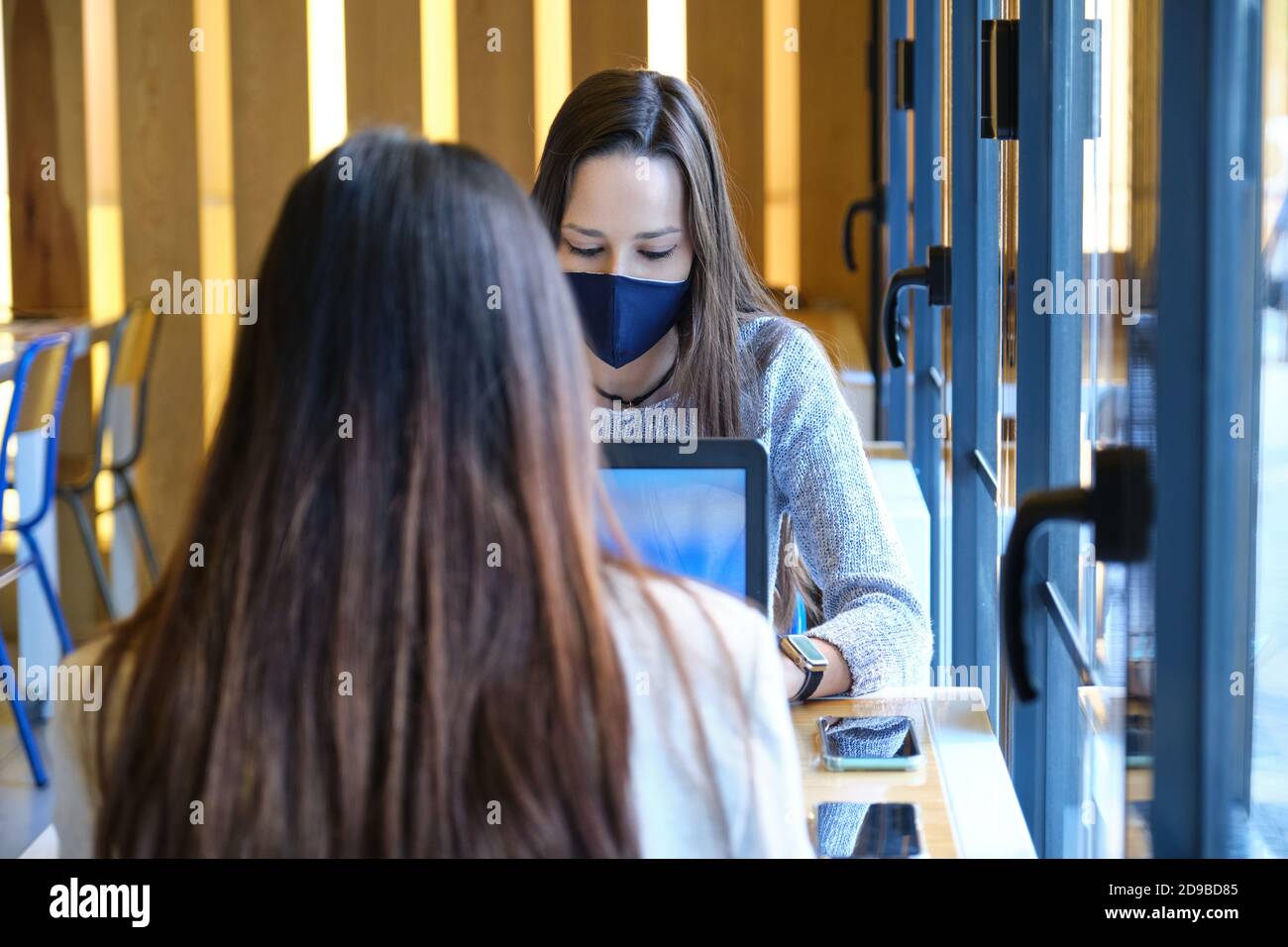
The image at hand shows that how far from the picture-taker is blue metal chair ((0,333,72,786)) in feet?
8.86

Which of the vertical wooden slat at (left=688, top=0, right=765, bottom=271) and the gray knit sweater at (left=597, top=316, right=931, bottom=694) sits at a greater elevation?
the vertical wooden slat at (left=688, top=0, right=765, bottom=271)

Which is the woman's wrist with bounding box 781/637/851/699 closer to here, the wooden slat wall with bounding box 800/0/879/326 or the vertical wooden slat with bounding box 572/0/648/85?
the wooden slat wall with bounding box 800/0/879/326

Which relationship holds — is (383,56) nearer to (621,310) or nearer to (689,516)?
(621,310)

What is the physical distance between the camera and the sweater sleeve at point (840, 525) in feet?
4.43

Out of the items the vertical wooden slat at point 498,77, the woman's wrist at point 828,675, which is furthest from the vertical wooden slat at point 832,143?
the woman's wrist at point 828,675

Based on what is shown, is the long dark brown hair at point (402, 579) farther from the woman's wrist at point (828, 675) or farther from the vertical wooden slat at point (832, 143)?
the vertical wooden slat at point (832, 143)

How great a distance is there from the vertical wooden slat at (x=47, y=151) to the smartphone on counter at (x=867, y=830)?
404cm

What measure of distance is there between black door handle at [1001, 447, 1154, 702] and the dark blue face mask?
690 mm

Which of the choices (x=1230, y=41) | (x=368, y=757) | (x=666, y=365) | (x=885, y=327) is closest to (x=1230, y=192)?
(x=1230, y=41)

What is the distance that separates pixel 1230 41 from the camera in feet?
2.56

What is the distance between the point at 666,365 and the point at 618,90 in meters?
0.29

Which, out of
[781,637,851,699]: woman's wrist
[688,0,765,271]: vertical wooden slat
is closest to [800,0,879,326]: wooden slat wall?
[688,0,765,271]: vertical wooden slat

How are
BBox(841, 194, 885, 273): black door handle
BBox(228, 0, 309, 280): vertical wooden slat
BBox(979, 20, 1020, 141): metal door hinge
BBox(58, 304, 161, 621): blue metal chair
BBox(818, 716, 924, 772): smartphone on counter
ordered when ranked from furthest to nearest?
BBox(228, 0, 309, 280): vertical wooden slat
BBox(841, 194, 885, 273): black door handle
BBox(58, 304, 161, 621): blue metal chair
BBox(979, 20, 1020, 141): metal door hinge
BBox(818, 716, 924, 772): smartphone on counter

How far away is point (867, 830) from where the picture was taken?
41.2 inches
